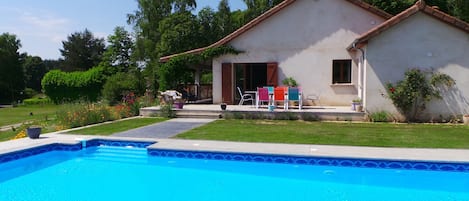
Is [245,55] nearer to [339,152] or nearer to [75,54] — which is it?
[339,152]

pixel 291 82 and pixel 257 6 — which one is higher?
pixel 257 6

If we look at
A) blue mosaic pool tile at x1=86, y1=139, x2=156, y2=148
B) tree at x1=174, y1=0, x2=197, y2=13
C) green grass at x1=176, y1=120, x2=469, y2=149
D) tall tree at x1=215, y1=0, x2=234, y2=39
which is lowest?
blue mosaic pool tile at x1=86, y1=139, x2=156, y2=148

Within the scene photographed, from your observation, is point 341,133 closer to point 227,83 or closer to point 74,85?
point 227,83

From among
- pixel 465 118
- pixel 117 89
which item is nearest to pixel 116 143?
pixel 465 118

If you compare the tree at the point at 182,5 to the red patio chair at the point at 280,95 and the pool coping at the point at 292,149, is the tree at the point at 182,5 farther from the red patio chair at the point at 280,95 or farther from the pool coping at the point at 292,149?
the pool coping at the point at 292,149

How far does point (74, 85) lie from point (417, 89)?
30951mm

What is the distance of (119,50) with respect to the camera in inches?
1677

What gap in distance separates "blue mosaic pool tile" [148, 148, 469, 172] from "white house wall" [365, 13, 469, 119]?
6565mm

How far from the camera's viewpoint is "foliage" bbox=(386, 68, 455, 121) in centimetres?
1256

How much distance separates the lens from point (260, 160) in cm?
778

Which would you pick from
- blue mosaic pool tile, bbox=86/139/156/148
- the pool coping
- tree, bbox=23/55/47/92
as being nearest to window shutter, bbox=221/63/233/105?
the pool coping

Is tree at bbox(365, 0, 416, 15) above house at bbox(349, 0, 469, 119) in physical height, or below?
above

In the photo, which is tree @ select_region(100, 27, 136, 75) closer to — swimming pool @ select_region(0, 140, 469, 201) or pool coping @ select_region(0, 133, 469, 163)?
pool coping @ select_region(0, 133, 469, 163)

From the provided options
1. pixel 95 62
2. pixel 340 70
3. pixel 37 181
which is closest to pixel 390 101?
pixel 340 70
